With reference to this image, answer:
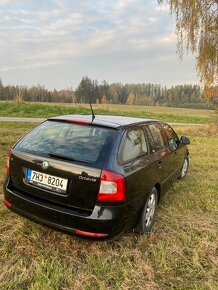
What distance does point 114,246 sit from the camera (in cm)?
339

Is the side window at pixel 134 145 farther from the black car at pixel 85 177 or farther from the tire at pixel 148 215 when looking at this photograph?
the tire at pixel 148 215

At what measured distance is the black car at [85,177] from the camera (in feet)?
9.31

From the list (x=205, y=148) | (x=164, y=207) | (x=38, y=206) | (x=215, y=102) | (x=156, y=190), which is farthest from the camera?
(x=215, y=102)

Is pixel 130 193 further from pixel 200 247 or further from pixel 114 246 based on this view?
pixel 200 247

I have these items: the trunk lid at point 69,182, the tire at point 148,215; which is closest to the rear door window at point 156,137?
the tire at point 148,215

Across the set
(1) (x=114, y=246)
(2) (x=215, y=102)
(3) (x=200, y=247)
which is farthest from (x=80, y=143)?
(2) (x=215, y=102)

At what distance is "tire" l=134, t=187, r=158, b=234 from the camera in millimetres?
3516

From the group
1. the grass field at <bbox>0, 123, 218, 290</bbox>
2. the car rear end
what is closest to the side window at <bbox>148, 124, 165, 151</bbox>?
the car rear end

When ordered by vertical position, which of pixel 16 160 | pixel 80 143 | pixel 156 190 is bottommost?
pixel 156 190

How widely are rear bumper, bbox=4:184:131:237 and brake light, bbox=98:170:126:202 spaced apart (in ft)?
0.34

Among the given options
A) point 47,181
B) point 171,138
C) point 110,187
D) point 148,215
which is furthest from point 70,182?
point 171,138

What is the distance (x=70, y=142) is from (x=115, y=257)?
1.42 m

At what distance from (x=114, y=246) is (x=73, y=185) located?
1.06 meters

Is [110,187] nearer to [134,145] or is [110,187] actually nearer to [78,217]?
[78,217]
